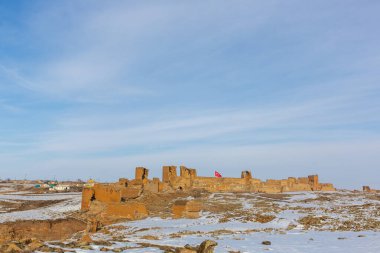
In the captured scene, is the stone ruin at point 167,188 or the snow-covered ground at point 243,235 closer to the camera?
the snow-covered ground at point 243,235

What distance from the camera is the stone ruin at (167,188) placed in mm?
21241

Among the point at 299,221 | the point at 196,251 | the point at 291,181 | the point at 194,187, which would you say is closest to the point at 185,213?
the point at 299,221

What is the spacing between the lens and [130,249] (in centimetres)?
1011

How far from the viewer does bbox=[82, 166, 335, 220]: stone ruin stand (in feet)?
69.7

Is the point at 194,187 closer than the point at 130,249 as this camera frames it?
No

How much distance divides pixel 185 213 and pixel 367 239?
1068 centimetres

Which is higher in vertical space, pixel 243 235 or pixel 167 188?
pixel 167 188

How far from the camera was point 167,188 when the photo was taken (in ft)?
134

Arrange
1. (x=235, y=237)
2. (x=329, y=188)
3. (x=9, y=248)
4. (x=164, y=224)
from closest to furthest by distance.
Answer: (x=9, y=248)
(x=235, y=237)
(x=164, y=224)
(x=329, y=188)

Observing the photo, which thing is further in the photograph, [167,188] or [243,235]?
[167,188]

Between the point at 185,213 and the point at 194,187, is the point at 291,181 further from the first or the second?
the point at 185,213

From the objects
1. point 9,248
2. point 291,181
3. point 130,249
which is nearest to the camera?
point 9,248

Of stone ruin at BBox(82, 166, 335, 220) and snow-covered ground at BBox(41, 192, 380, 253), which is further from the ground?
stone ruin at BBox(82, 166, 335, 220)

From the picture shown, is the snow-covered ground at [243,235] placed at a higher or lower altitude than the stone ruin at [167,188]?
lower
